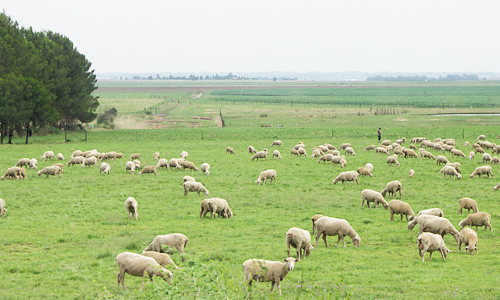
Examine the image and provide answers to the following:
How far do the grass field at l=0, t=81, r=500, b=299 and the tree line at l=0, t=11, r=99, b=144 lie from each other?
1428 cm

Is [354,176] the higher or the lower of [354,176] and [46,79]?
the lower

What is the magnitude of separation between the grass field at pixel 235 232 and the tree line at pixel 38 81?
1428 cm

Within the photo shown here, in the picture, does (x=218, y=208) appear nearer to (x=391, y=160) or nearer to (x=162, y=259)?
(x=162, y=259)

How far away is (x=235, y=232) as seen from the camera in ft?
56.4

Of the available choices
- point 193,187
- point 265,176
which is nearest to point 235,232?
point 193,187

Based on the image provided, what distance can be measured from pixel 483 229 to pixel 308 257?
7946 mm

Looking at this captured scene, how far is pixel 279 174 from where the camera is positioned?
102 feet

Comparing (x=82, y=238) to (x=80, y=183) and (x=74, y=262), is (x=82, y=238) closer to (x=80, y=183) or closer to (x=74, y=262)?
(x=74, y=262)

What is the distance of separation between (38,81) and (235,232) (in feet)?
152

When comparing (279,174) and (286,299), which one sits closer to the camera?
(286,299)

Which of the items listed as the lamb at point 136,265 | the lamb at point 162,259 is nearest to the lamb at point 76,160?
the lamb at point 162,259

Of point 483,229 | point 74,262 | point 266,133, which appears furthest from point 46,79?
point 483,229

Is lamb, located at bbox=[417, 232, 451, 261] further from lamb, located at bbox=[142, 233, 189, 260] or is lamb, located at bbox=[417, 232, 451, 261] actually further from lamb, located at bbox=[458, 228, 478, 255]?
lamb, located at bbox=[142, 233, 189, 260]

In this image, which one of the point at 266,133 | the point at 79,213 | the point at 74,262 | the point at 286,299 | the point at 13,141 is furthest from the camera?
the point at 266,133
